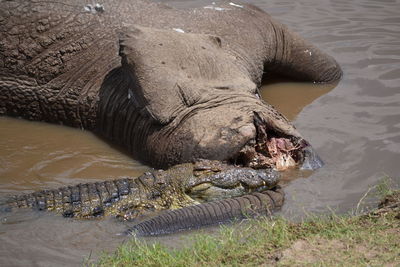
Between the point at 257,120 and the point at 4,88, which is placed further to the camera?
the point at 4,88

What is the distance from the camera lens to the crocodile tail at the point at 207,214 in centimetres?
519

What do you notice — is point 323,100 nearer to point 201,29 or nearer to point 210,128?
point 201,29

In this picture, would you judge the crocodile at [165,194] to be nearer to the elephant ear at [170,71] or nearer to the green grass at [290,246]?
the green grass at [290,246]

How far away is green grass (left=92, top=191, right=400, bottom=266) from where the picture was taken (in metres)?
4.24

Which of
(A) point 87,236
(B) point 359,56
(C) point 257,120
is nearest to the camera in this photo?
(A) point 87,236

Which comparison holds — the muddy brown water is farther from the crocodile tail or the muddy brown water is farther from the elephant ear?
the elephant ear

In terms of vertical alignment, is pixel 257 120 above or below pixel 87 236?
above

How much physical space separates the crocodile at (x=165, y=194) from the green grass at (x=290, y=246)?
0.57m

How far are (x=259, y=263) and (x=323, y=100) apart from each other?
416 centimetres

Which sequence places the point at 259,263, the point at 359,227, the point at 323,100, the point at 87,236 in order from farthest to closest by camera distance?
1. the point at 323,100
2. the point at 87,236
3. the point at 359,227
4. the point at 259,263

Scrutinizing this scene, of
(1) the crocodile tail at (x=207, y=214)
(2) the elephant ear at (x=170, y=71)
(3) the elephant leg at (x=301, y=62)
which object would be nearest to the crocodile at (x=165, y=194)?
(1) the crocodile tail at (x=207, y=214)

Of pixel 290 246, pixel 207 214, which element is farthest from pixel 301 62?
pixel 290 246

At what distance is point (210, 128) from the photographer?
618 cm

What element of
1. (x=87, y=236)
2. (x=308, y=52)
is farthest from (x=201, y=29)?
(x=87, y=236)
